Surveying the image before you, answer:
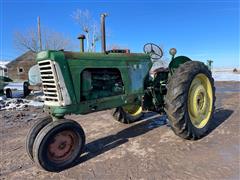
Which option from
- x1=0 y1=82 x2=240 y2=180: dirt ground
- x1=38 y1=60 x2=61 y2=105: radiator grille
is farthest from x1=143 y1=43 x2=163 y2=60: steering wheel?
x1=38 y1=60 x2=61 y2=105: radiator grille

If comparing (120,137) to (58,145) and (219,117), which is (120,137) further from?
(219,117)

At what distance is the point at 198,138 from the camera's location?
4.61m

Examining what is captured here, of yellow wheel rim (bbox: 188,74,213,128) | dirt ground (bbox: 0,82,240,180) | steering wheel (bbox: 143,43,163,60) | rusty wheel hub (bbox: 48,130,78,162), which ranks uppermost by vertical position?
steering wheel (bbox: 143,43,163,60)

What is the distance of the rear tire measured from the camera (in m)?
5.84

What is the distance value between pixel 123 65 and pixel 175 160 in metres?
1.81

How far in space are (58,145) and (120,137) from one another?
169cm

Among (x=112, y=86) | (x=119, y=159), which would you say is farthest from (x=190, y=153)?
(x=112, y=86)

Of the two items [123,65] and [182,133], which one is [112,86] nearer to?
[123,65]

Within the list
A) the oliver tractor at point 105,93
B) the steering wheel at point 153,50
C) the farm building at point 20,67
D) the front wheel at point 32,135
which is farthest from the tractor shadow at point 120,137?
the farm building at point 20,67

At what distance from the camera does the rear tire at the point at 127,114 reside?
5.84 metres

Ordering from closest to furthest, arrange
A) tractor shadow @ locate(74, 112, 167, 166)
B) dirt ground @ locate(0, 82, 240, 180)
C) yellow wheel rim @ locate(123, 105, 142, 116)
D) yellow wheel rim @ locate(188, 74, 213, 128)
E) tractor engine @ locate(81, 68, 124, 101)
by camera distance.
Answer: dirt ground @ locate(0, 82, 240, 180) < tractor engine @ locate(81, 68, 124, 101) < tractor shadow @ locate(74, 112, 167, 166) < yellow wheel rim @ locate(188, 74, 213, 128) < yellow wheel rim @ locate(123, 105, 142, 116)

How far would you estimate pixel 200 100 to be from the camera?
198 inches

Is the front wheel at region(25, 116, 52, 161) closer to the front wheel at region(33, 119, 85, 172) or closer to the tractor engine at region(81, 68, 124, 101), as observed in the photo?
the front wheel at region(33, 119, 85, 172)

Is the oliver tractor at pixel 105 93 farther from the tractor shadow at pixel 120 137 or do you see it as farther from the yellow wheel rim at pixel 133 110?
the yellow wheel rim at pixel 133 110
